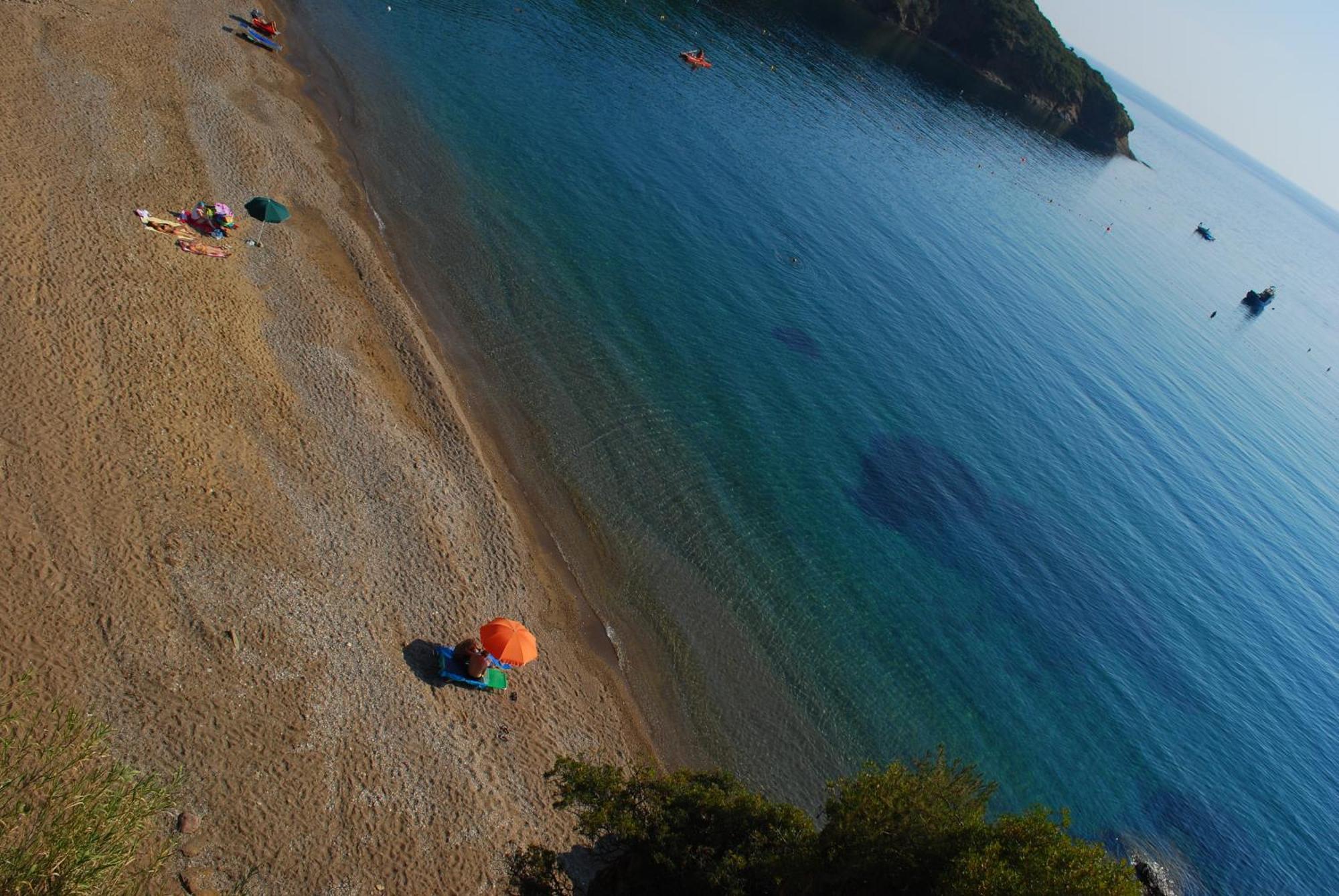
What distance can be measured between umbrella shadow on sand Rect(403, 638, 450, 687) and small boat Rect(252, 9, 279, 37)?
48.1m

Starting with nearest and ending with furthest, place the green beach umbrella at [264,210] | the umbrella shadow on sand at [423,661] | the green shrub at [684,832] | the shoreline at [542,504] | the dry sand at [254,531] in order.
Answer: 1. the green shrub at [684,832]
2. the dry sand at [254,531]
3. the umbrella shadow on sand at [423,661]
4. the shoreline at [542,504]
5. the green beach umbrella at [264,210]

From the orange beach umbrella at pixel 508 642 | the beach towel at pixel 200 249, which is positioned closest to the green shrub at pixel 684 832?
the orange beach umbrella at pixel 508 642

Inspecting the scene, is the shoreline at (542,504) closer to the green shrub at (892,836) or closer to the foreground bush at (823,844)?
the foreground bush at (823,844)

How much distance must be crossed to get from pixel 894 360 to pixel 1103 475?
15.7 m

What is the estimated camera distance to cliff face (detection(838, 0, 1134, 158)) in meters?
143

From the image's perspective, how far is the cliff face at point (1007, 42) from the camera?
143m

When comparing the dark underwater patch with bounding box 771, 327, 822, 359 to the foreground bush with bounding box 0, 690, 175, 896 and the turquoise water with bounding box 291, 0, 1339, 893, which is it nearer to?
the turquoise water with bounding box 291, 0, 1339, 893

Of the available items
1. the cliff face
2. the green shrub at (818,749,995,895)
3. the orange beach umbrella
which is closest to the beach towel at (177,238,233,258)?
the orange beach umbrella

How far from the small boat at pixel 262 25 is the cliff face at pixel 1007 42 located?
4799 inches

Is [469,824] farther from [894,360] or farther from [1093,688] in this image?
[894,360]

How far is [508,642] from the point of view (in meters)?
23.4

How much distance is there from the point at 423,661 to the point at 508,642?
263cm

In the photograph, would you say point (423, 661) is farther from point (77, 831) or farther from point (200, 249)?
point (200, 249)

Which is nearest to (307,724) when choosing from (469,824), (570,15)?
(469,824)
